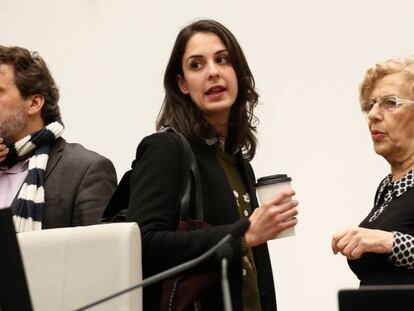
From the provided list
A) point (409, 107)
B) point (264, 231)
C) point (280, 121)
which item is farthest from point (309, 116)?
point (264, 231)

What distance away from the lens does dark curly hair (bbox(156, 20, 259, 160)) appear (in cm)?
222

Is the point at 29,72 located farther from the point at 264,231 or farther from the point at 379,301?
the point at 379,301

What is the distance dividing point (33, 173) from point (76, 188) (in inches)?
6.1

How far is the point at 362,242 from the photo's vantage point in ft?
6.95

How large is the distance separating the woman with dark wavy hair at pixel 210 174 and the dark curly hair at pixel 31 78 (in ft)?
2.20

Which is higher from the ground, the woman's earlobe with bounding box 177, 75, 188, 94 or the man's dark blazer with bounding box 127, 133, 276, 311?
the woman's earlobe with bounding box 177, 75, 188, 94

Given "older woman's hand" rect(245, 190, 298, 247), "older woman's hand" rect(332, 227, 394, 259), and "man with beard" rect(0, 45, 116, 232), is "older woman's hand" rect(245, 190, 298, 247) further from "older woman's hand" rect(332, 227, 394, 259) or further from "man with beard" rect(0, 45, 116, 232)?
"man with beard" rect(0, 45, 116, 232)

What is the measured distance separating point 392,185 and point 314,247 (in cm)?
112

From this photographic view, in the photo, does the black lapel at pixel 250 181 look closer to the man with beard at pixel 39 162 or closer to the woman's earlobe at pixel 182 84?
the woman's earlobe at pixel 182 84

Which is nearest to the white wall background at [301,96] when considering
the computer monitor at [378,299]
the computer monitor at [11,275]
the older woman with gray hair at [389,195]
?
the older woman with gray hair at [389,195]

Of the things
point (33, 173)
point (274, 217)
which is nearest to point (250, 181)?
point (274, 217)

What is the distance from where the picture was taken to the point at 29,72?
2848 mm

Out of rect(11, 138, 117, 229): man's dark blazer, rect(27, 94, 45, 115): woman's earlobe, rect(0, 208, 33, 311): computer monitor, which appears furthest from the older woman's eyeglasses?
rect(0, 208, 33, 311): computer monitor

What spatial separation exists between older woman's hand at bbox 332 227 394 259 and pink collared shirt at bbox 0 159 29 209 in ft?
3.45
